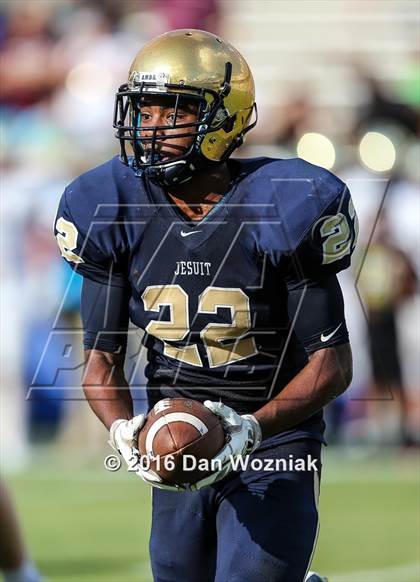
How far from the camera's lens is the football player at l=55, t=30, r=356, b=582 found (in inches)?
144

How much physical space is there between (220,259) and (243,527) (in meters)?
0.76

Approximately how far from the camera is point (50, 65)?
34.7 ft

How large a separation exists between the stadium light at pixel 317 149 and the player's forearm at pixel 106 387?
18.7ft

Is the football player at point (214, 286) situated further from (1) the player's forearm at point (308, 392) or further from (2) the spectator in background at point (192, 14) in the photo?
(2) the spectator in background at point (192, 14)

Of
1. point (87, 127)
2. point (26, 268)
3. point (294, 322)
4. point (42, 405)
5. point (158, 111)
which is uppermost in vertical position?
point (158, 111)

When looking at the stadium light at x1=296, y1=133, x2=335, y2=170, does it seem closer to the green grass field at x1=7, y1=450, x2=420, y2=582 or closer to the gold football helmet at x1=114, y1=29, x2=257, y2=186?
the green grass field at x1=7, y1=450, x2=420, y2=582

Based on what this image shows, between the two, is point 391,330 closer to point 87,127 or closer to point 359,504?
point 359,504

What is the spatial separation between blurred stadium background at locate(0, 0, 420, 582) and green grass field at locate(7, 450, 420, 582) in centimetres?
2

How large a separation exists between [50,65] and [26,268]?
200cm

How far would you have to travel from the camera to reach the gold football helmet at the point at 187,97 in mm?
3717

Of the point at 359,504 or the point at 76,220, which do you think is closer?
the point at 76,220

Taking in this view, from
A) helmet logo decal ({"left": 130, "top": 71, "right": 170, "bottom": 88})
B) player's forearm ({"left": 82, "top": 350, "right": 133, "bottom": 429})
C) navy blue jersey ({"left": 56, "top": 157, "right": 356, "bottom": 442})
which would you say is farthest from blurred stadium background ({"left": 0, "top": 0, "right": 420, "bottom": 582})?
helmet logo decal ({"left": 130, "top": 71, "right": 170, "bottom": 88})

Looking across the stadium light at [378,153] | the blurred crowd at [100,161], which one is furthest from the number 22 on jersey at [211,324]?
the stadium light at [378,153]

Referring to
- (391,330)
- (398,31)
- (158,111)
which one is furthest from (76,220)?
(398,31)
